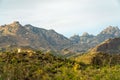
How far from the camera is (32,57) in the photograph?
80312 millimetres

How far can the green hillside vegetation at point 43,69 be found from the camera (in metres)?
55.5

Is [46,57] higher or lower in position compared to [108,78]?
higher

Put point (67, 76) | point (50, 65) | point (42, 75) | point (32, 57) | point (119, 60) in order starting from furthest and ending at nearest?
point (119, 60)
point (32, 57)
point (50, 65)
point (42, 75)
point (67, 76)

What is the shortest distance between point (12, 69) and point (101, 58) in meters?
48.7

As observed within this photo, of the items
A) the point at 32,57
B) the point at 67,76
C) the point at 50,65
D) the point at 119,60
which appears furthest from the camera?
the point at 119,60

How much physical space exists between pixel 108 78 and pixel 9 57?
29525 mm

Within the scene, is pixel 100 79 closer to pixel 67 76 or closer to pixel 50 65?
pixel 67 76

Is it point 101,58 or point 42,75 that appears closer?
point 42,75

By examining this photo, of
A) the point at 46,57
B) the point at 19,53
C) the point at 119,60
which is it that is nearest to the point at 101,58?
the point at 119,60

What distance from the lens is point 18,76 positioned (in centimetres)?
5775

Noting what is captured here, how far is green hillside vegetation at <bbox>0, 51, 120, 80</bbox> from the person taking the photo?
55.5m

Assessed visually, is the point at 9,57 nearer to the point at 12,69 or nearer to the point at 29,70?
the point at 29,70

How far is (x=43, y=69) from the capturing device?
69562 millimetres

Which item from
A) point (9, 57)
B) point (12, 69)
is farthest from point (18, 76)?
point (9, 57)
